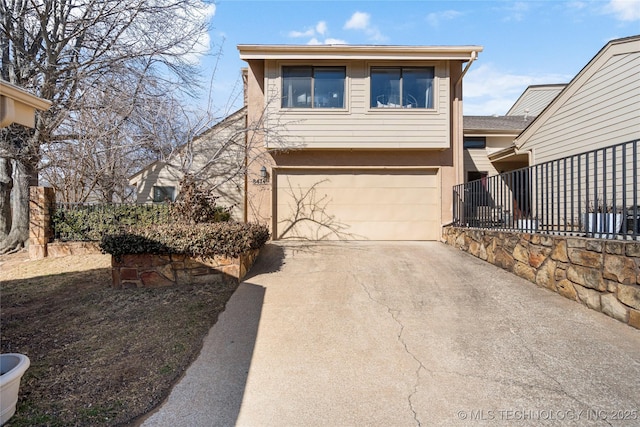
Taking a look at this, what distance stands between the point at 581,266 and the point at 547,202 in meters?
1.37

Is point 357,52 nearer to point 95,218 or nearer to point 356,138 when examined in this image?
point 356,138

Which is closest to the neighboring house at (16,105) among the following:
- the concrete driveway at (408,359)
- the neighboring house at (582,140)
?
the concrete driveway at (408,359)

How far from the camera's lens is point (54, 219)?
9.10m

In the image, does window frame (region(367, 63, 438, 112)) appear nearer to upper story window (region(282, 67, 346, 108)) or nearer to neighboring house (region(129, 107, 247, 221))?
upper story window (region(282, 67, 346, 108))

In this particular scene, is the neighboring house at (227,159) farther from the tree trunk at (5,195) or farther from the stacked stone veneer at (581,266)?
the stacked stone veneer at (581,266)

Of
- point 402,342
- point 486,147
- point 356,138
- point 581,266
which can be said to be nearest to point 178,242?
point 402,342

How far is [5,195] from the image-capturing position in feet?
33.0

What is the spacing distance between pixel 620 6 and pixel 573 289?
26.2 ft

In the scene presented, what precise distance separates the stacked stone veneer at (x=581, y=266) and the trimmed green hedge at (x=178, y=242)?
16.0 feet

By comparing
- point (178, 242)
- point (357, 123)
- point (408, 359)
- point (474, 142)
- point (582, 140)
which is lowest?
point (408, 359)

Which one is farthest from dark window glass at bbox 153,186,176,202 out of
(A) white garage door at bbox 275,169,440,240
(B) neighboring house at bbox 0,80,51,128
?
(B) neighboring house at bbox 0,80,51,128

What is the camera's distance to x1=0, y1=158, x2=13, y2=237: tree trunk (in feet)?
32.5

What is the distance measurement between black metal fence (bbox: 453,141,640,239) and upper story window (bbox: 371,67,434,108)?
2.65 meters

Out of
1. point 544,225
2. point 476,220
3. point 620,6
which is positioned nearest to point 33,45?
point 476,220
